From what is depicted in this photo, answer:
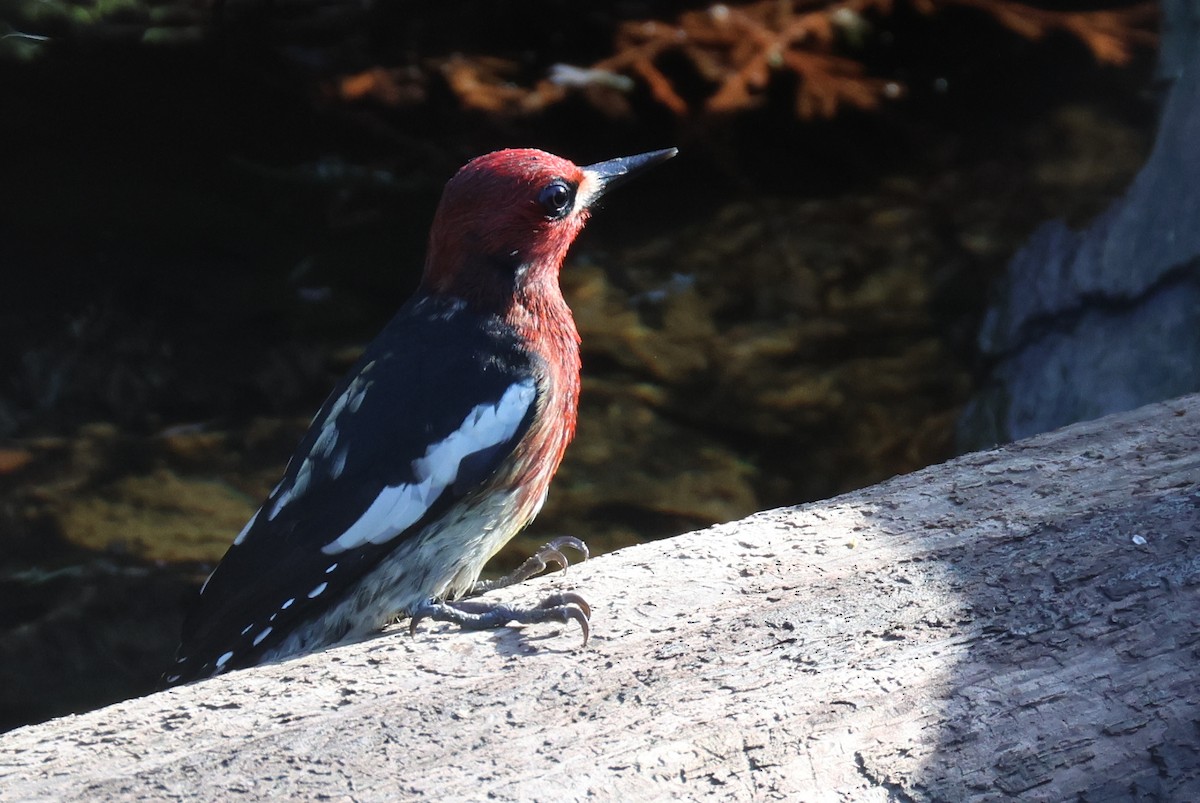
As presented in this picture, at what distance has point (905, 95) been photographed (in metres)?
4.83

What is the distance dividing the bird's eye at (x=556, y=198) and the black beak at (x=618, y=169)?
0.39 feet

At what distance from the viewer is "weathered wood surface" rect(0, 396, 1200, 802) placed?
1526mm

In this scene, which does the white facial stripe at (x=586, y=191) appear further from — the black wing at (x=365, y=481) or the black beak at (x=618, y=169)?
the black wing at (x=365, y=481)

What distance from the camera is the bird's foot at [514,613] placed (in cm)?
183

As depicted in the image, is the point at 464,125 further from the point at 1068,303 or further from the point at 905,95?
the point at 1068,303

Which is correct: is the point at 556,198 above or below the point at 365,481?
above

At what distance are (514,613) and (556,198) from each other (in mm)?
973

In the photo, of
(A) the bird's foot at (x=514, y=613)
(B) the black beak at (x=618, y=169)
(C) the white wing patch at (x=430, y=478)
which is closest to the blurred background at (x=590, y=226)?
(B) the black beak at (x=618, y=169)

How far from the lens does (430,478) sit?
90.7 inches

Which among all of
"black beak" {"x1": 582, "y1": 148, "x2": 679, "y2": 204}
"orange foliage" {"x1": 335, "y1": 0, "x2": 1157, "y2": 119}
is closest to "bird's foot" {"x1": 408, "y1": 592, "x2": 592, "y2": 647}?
"black beak" {"x1": 582, "y1": 148, "x2": 679, "y2": 204}

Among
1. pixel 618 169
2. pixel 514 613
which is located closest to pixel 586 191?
pixel 618 169

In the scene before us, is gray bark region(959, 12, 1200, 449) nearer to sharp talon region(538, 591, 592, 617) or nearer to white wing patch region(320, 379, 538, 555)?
white wing patch region(320, 379, 538, 555)

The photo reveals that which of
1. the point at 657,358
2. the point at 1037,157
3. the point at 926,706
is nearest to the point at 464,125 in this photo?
the point at 657,358

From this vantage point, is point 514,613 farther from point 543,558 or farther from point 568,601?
point 543,558
